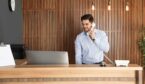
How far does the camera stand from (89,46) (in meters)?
5.05

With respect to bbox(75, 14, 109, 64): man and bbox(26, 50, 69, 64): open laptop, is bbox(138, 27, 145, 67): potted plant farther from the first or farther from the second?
bbox(26, 50, 69, 64): open laptop

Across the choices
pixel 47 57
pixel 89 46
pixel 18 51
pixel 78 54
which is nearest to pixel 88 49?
pixel 89 46

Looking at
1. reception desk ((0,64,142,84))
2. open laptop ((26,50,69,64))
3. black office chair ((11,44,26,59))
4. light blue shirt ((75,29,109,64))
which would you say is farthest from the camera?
black office chair ((11,44,26,59))

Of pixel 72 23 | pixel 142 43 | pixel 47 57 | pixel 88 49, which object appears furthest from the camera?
pixel 72 23

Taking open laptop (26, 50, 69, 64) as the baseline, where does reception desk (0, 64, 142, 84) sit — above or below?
below

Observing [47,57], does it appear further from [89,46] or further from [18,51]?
[18,51]

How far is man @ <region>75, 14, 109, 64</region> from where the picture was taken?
15.9ft

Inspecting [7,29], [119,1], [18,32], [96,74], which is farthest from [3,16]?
[119,1]

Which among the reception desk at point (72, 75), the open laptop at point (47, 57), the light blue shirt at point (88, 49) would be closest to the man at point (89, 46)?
the light blue shirt at point (88, 49)

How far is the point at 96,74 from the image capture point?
3.59 meters

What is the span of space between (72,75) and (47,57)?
414 millimetres

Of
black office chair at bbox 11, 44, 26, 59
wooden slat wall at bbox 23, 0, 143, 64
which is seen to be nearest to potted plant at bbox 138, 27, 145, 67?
wooden slat wall at bbox 23, 0, 143, 64

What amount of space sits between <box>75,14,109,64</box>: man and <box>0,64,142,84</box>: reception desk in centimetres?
123

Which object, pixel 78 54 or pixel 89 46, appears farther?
pixel 89 46
